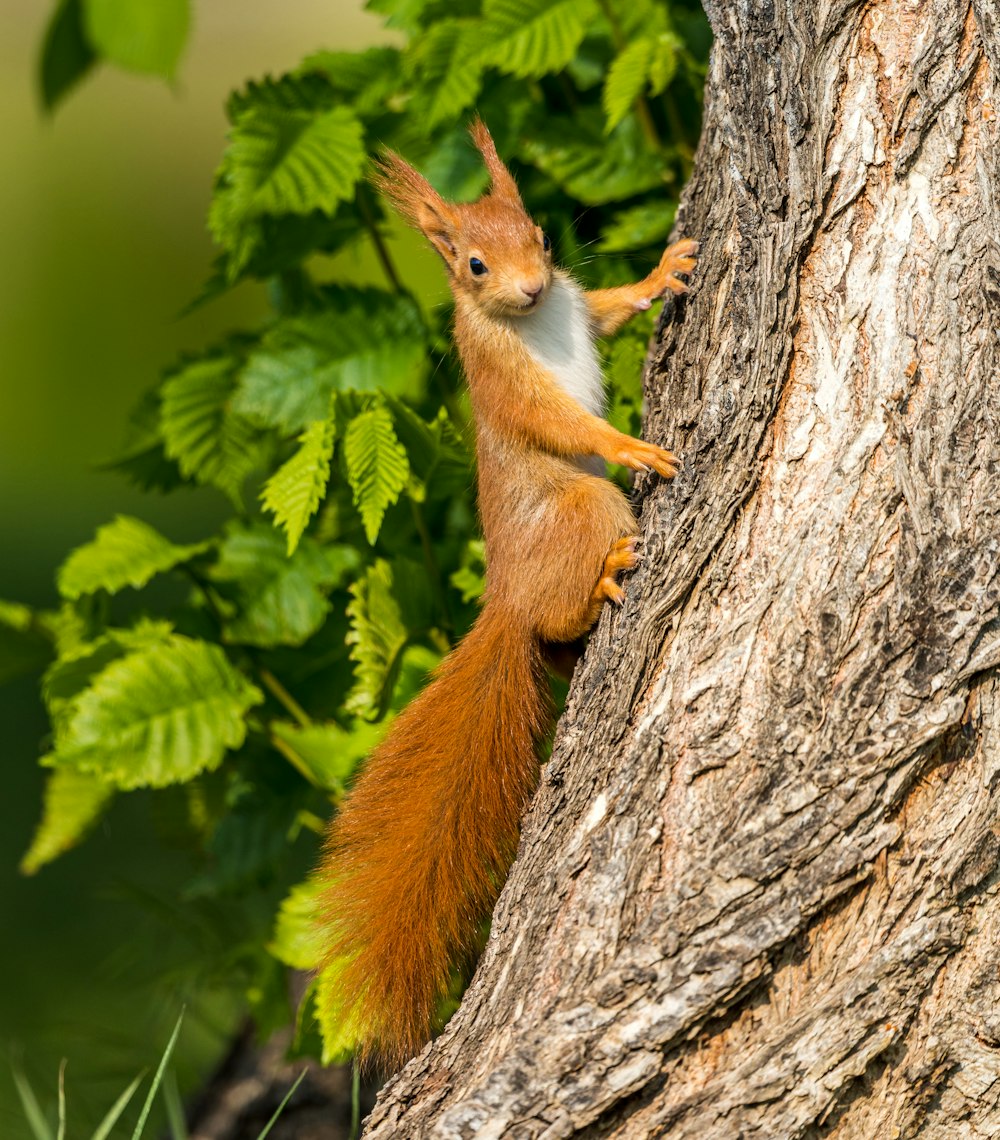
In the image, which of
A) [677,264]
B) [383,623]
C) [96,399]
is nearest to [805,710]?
[677,264]

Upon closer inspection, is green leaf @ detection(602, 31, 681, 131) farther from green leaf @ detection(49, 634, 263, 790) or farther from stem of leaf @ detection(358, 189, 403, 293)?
green leaf @ detection(49, 634, 263, 790)

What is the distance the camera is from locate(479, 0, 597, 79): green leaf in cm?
199

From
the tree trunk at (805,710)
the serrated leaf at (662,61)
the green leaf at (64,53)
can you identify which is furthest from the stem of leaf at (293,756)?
the serrated leaf at (662,61)

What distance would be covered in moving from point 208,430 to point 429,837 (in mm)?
931

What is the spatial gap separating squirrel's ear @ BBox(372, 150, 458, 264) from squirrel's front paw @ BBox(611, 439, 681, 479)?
1.85 feet

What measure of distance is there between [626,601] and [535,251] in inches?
26.1

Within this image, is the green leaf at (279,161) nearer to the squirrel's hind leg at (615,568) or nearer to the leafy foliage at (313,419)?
the leafy foliage at (313,419)

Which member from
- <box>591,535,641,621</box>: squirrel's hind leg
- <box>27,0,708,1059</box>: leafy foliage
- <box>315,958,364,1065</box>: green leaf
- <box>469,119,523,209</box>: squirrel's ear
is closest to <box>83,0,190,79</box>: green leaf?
<box>27,0,708,1059</box>: leafy foliage

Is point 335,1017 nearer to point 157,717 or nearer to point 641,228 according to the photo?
point 157,717

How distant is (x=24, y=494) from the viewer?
519cm

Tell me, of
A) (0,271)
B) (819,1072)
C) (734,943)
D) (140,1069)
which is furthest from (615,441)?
(0,271)

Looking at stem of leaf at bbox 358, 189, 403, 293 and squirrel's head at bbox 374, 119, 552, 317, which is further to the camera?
stem of leaf at bbox 358, 189, 403, 293

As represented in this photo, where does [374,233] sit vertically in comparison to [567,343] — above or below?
above

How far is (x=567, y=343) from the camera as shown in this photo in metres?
2.03
